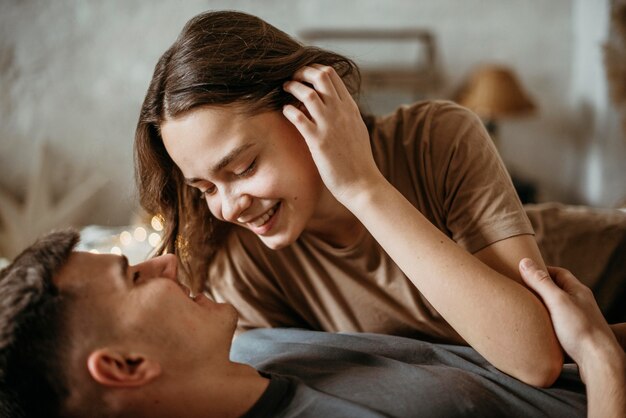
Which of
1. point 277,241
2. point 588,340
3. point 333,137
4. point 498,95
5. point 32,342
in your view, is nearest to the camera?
point 32,342

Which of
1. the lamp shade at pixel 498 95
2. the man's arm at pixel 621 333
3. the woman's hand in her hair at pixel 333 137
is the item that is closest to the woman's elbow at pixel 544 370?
the man's arm at pixel 621 333

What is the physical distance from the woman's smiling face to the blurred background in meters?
2.74

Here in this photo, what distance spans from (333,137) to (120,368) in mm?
510

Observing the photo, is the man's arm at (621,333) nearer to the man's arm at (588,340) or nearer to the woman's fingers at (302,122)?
the man's arm at (588,340)

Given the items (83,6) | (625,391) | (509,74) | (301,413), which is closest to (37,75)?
(83,6)

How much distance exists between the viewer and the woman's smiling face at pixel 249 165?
106cm

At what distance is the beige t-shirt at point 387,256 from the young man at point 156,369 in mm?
219

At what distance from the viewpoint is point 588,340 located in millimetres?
942

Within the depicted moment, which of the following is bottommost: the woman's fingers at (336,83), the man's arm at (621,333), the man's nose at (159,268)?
the man's arm at (621,333)

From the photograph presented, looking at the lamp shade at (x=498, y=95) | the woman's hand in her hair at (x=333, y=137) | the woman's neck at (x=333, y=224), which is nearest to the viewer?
the woman's hand in her hair at (x=333, y=137)

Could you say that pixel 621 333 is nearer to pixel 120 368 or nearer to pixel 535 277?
pixel 535 277

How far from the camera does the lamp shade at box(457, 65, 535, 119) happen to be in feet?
11.6

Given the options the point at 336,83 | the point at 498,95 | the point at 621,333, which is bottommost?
the point at 498,95

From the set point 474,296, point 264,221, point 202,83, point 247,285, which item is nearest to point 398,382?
point 474,296
